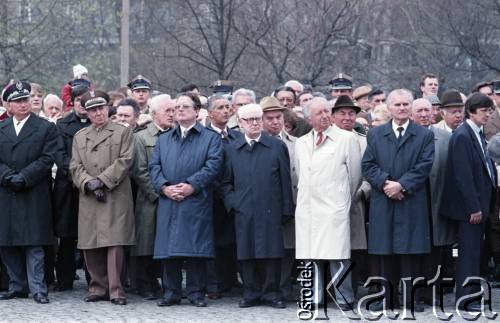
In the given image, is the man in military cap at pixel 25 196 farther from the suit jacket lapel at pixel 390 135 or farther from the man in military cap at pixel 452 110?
the man in military cap at pixel 452 110

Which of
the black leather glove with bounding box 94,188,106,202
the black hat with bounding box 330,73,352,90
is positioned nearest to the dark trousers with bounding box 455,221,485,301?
the black leather glove with bounding box 94,188,106,202

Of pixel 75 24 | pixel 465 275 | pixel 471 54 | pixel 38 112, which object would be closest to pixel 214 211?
pixel 465 275

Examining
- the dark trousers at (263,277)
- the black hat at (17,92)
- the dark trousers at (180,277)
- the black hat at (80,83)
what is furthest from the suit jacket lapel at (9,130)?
the dark trousers at (263,277)

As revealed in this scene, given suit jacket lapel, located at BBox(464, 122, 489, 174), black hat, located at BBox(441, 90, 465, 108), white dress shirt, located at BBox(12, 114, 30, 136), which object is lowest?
suit jacket lapel, located at BBox(464, 122, 489, 174)

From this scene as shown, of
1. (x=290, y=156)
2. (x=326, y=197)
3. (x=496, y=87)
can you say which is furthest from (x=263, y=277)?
(x=496, y=87)

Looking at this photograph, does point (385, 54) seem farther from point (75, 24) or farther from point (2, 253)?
point (2, 253)

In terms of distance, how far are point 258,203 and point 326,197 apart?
0.77m

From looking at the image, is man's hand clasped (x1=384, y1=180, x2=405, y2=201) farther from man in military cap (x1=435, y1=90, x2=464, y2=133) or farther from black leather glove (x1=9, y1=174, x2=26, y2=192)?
black leather glove (x1=9, y1=174, x2=26, y2=192)

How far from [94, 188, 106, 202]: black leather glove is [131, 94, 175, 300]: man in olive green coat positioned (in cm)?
55

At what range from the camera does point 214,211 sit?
14.1 metres

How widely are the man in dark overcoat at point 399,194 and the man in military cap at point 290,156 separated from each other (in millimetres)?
1050

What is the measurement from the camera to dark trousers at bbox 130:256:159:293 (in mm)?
14320

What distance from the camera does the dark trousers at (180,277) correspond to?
13.5 meters

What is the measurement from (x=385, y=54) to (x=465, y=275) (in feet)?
52.0
